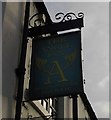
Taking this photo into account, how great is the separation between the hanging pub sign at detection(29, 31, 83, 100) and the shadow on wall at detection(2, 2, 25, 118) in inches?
18.3

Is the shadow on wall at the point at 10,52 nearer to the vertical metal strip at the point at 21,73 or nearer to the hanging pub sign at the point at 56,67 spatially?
the vertical metal strip at the point at 21,73

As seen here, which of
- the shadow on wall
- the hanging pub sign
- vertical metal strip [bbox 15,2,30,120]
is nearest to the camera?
the hanging pub sign

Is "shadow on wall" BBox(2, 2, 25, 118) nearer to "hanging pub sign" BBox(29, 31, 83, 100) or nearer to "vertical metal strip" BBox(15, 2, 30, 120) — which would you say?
"vertical metal strip" BBox(15, 2, 30, 120)

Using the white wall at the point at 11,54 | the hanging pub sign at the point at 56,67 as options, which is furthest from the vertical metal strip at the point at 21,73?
the hanging pub sign at the point at 56,67

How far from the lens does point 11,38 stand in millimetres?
9234

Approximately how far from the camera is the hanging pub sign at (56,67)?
27.5 feet

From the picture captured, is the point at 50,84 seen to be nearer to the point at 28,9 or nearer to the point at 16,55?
the point at 16,55

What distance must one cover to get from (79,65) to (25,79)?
73.1 inches

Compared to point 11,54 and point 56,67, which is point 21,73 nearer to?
point 11,54

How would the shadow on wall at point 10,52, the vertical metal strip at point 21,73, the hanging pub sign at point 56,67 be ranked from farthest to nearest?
the vertical metal strip at point 21,73 → the shadow on wall at point 10,52 → the hanging pub sign at point 56,67

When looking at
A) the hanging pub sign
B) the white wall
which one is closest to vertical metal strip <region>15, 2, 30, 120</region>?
the white wall

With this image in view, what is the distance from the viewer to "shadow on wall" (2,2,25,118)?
857cm

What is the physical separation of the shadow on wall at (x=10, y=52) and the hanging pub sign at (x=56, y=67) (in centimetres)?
47

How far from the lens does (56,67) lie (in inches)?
340
